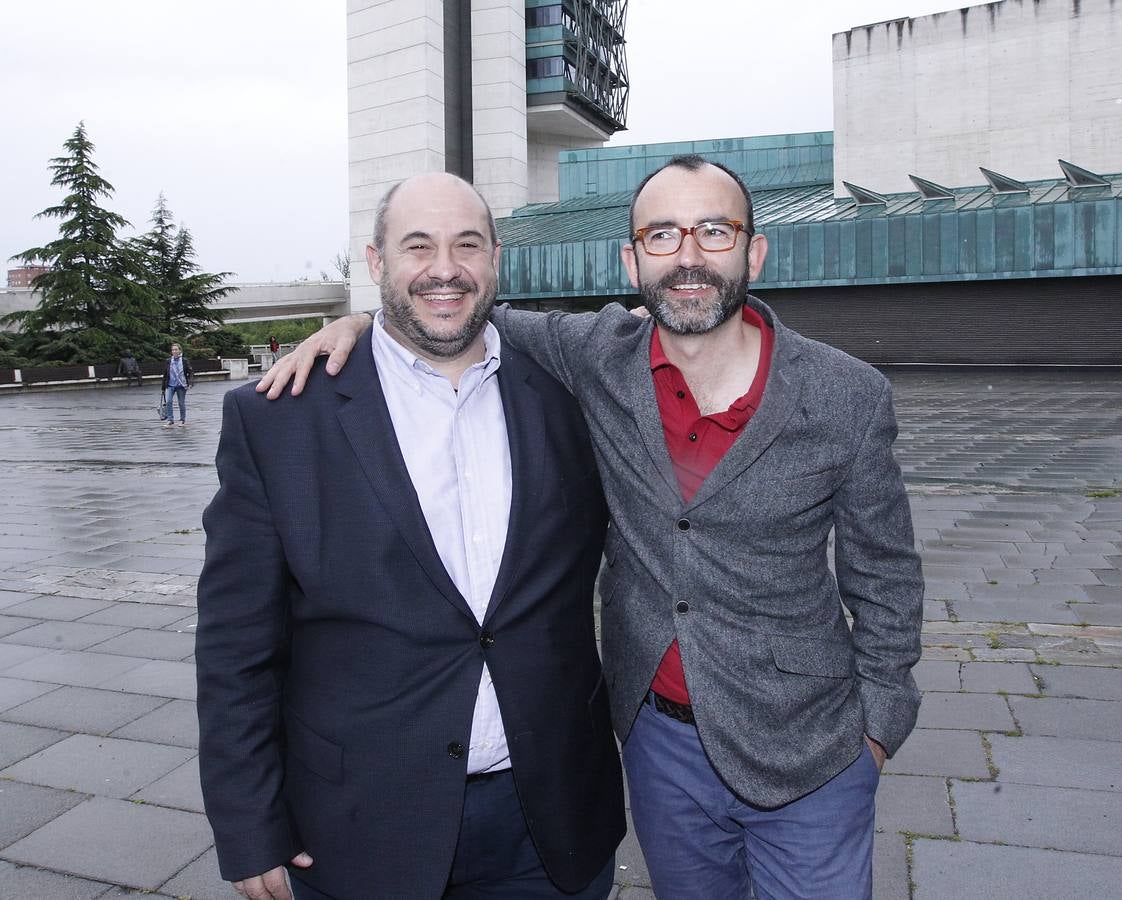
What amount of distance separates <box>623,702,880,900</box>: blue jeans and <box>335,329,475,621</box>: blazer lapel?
1.74 feet

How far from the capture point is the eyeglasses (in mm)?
2061

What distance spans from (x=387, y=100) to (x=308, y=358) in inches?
1844

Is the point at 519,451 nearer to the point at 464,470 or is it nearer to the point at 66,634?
the point at 464,470

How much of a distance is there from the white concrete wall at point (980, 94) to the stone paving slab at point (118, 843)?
33912 millimetres

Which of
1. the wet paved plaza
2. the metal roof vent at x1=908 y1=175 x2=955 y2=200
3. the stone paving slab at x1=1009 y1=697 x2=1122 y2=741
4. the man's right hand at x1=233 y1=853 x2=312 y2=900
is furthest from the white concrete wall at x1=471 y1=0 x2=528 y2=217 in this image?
the man's right hand at x1=233 y1=853 x2=312 y2=900

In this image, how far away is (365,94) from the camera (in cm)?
4619

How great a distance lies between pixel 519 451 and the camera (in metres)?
2.06

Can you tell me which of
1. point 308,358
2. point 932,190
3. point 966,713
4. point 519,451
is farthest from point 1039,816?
point 932,190

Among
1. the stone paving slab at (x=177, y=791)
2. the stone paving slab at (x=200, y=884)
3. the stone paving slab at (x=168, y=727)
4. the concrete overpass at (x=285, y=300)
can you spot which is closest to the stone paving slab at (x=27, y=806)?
the stone paving slab at (x=177, y=791)

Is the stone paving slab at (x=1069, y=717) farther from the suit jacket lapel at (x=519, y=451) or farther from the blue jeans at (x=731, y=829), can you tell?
the suit jacket lapel at (x=519, y=451)

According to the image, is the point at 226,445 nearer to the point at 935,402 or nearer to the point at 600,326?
the point at 600,326

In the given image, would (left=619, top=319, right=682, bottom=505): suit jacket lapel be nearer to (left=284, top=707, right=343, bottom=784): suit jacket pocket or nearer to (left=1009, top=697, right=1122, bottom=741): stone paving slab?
(left=284, top=707, right=343, bottom=784): suit jacket pocket

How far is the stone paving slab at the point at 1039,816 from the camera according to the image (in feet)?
9.98

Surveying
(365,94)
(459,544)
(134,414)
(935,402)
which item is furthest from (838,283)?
(459,544)
